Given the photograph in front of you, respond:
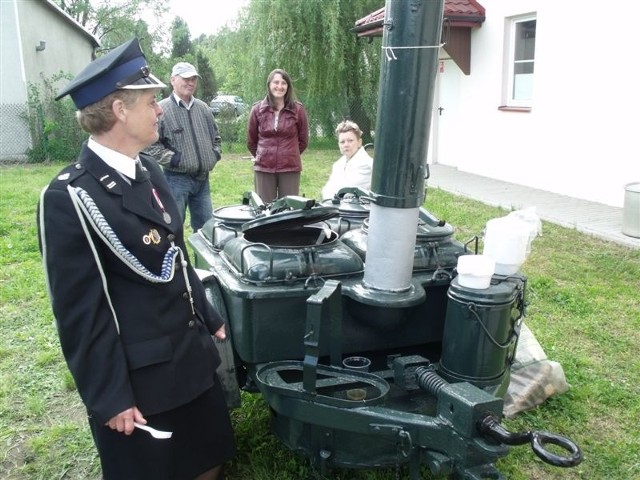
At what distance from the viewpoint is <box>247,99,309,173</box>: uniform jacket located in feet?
19.6

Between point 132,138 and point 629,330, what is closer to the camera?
point 132,138

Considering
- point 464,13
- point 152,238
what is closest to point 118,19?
point 464,13

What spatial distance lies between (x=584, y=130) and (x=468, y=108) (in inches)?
115

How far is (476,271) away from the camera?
2.45 meters

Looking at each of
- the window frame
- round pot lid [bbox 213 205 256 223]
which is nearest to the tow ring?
round pot lid [bbox 213 205 256 223]

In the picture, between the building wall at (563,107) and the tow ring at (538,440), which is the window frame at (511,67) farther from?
the tow ring at (538,440)

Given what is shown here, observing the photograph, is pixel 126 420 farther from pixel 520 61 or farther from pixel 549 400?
pixel 520 61

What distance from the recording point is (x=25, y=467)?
10.0 feet

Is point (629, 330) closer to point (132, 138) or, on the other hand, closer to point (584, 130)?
point (132, 138)

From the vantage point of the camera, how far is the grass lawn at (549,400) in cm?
300

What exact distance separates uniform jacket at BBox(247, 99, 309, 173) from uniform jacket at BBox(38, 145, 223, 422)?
3885mm

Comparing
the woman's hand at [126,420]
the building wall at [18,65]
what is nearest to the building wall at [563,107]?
the woman's hand at [126,420]

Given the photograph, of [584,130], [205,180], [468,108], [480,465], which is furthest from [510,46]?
[480,465]

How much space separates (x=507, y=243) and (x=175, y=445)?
60.4 inches
